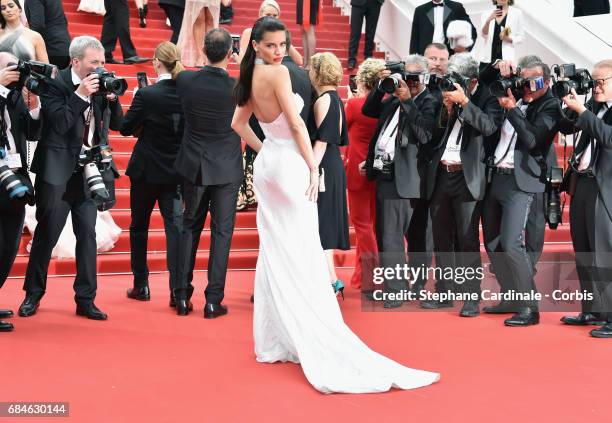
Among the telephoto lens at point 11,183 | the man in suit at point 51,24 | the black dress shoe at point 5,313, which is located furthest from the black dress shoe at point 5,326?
the man in suit at point 51,24

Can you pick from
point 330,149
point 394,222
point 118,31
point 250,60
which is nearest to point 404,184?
point 394,222

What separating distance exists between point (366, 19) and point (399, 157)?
17.7 ft

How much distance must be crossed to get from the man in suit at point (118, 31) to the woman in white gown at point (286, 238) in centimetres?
580

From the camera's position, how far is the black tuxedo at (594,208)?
6.10 meters

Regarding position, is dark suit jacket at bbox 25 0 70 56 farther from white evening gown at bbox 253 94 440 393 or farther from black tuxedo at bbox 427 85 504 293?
white evening gown at bbox 253 94 440 393

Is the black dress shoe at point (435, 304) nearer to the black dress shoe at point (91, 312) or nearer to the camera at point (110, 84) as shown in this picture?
the black dress shoe at point (91, 312)

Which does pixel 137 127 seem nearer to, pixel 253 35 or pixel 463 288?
pixel 253 35

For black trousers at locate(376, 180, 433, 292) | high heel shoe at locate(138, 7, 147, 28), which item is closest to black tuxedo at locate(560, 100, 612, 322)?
black trousers at locate(376, 180, 433, 292)

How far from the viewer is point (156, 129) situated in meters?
6.86

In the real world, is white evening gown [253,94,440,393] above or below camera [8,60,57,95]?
below

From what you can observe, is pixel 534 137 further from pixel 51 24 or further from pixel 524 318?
pixel 51 24

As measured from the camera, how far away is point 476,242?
22.6ft

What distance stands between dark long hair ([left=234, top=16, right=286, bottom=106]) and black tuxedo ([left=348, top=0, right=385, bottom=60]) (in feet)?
22.0

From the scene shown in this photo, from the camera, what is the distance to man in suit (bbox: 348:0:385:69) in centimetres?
1184
